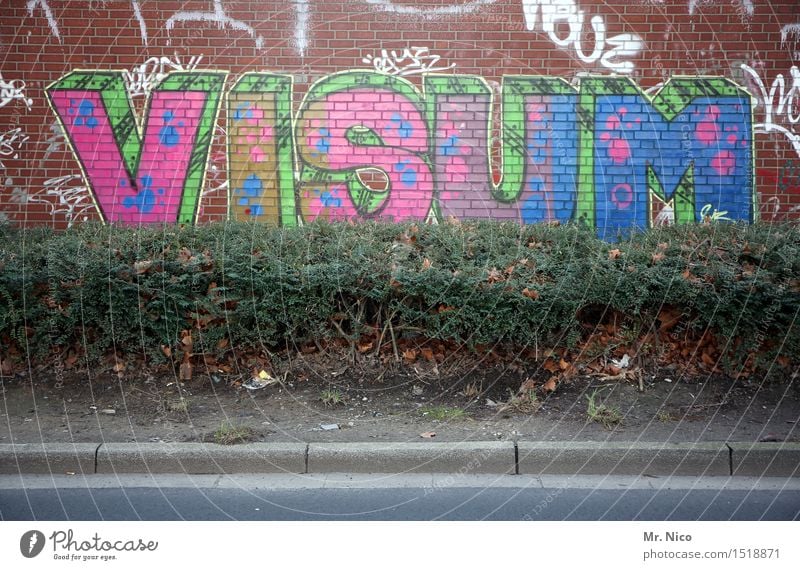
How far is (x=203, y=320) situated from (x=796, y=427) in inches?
186

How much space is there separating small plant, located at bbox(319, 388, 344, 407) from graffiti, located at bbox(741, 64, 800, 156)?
6271mm

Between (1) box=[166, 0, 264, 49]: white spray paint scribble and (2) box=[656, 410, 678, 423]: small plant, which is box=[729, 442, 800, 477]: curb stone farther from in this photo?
(1) box=[166, 0, 264, 49]: white spray paint scribble

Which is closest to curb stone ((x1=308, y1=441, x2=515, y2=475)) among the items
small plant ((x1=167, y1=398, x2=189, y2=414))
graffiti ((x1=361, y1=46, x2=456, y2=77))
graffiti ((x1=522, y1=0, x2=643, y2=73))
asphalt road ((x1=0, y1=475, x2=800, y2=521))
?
asphalt road ((x1=0, y1=475, x2=800, y2=521))

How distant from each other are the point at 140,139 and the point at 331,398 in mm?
4670

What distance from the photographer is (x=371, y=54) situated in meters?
8.78

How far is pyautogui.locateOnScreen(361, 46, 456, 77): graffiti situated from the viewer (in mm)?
8789

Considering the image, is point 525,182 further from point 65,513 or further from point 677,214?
point 65,513

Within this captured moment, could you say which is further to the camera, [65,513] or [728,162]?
[728,162]

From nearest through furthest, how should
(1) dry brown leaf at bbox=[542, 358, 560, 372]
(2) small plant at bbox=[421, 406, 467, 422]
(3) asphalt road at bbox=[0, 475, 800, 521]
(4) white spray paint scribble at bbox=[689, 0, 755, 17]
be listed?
1. (3) asphalt road at bbox=[0, 475, 800, 521]
2. (2) small plant at bbox=[421, 406, 467, 422]
3. (1) dry brown leaf at bbox=[542, 358, 560, 372]
4. (4) white spray paint scribble at bbox=[689, 0, 755, 17]

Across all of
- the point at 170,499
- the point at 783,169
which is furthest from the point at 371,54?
the point at 170,499

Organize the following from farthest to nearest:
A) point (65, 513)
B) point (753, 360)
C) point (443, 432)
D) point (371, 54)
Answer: point (371, 54), point (753, 360), point (443, 432), point (65, 513)

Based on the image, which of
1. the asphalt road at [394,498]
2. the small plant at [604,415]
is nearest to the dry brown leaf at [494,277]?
the small plant at [604,415]

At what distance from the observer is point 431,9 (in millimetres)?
8750

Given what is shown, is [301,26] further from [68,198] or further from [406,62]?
[68,198]
